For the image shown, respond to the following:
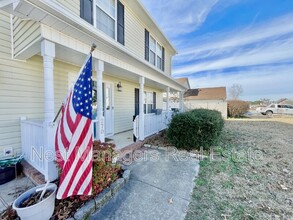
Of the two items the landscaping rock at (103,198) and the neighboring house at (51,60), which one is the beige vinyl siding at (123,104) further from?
the landscaping rock at (103,198)

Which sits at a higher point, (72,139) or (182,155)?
(72,139)

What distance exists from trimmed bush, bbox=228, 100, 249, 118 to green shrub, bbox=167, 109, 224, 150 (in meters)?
19.1

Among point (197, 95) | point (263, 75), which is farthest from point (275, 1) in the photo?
point (197, 95)

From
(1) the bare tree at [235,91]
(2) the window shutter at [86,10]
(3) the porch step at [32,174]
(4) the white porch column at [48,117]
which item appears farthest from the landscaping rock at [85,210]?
(1) the bare tree at [235,91]

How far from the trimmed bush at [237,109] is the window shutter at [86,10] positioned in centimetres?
2233

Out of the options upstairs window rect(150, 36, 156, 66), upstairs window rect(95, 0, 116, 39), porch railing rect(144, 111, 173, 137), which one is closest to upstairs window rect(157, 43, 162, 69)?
upstairs window rect(150, 36, 156, 66)

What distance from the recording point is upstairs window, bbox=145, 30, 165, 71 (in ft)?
27.3

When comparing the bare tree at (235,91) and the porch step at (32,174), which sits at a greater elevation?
the bare tree at (235,91)

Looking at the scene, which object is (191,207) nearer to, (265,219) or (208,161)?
(265,219)

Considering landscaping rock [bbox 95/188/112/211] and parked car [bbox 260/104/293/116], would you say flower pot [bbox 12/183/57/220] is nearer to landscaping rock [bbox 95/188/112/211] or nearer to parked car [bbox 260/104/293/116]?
landscaping rock [bbox 95/188/112/211]

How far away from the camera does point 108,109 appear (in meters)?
6.59

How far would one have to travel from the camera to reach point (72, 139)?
6.38ft

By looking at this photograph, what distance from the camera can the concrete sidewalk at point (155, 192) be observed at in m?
2.46

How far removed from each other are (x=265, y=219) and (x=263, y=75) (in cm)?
2525
